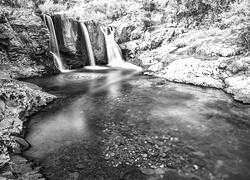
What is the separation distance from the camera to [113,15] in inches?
1048

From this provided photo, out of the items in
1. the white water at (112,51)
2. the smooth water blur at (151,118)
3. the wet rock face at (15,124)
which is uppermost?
the white water at (112,51)

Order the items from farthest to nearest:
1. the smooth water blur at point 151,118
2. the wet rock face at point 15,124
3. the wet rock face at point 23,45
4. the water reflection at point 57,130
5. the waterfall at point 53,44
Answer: the waterfall at point 53,44 → the wet rock face at point 23,45 → the water reflection at point 57,130 → the smooth water blur at point 151,118 → the wet rock face at point 15,124

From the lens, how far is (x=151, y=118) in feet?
28.2

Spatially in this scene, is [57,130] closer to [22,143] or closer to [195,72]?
[22,143]

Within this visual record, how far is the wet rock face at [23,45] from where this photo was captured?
1500 centimetres

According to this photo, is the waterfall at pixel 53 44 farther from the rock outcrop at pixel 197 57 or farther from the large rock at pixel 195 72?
the large rock at pixel 195 72

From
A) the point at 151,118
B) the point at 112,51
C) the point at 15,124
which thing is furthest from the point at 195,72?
the point at 15,124

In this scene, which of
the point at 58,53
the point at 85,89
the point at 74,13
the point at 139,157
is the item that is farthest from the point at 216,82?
the point at 74,13

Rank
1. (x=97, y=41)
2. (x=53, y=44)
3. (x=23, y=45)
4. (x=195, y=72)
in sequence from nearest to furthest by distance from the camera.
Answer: (x=195, y=72)
(x=23, y=45)
(x=53, y=44)
(x=97, y=41)

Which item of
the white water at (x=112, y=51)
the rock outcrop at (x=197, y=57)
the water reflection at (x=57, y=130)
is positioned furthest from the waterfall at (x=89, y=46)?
the water reflection at (x=57, y=130)

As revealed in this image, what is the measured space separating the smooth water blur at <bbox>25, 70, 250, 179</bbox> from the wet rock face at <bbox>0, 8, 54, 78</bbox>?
287cm

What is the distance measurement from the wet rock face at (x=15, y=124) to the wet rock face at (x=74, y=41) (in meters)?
8.44

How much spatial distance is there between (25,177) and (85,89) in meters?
8.50

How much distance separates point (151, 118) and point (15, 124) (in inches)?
194
